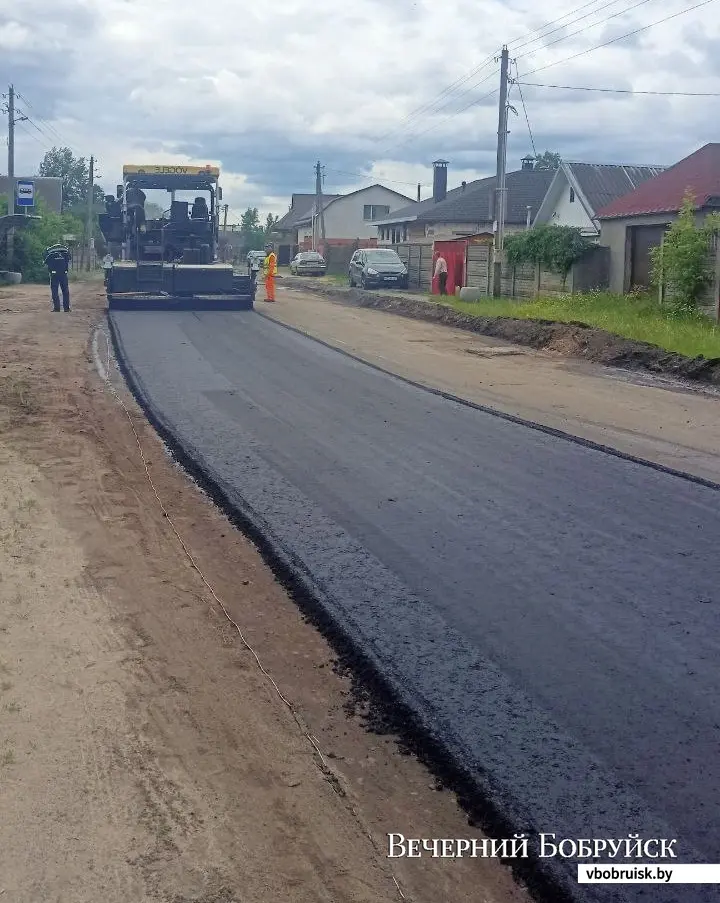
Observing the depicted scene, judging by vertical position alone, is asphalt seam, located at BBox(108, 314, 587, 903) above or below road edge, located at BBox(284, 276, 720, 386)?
below

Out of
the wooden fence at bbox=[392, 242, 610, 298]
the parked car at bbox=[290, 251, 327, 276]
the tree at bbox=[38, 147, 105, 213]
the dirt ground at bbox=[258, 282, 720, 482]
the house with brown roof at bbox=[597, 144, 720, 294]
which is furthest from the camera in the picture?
the tree at bbox=[38, 147, 105, 213]

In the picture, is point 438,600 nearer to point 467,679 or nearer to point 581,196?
point 467,679

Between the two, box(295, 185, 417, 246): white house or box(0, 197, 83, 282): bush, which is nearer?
box(0, 197, 83, 282): bush

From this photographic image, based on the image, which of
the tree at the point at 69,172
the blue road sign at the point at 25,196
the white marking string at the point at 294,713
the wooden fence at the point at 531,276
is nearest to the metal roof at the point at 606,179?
the wooden fence at the point at 531,276

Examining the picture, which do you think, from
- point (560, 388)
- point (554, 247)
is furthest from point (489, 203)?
point (560, 388)

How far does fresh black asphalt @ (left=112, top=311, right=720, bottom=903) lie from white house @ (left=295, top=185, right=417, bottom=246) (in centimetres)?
7833

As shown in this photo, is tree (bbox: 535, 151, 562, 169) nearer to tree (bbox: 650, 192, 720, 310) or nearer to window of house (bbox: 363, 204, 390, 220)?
window of house (bbox: 363, 204, 390, 220)

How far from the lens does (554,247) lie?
30.3 m

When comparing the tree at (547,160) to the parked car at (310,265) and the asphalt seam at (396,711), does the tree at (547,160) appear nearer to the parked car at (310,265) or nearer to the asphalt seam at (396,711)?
the parked car at (310,265)

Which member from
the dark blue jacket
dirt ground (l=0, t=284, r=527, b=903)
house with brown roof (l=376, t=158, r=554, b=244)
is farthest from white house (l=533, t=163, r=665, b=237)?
dirt ground (l=0, t=284, r=527, b=903)

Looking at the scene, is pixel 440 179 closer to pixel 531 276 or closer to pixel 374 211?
pixel 374 211

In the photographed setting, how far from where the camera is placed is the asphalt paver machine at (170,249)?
90.8 feet

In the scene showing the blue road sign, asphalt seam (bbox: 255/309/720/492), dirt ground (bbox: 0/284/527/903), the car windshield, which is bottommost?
dirt ground (bbox: 0/284/527/903)

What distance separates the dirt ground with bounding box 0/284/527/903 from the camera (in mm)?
3562
